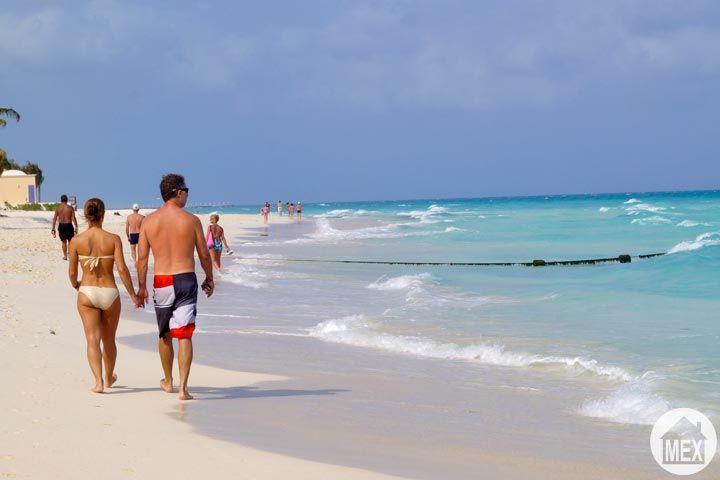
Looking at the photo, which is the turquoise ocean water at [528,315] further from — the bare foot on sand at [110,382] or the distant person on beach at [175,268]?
the bare foot on sand at [110,382]

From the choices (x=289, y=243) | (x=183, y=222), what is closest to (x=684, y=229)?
(x=289, y=243)

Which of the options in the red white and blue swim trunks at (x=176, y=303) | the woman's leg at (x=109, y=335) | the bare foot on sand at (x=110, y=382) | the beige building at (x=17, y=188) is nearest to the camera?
the red white and blue swim trunks at (x=176, y=303)

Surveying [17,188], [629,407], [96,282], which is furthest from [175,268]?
[17,188]

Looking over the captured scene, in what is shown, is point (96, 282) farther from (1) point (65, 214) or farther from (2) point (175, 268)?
(1) point (65, 214)

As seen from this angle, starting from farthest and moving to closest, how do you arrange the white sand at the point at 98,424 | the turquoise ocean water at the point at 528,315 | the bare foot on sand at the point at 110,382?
the turquoise ocean water at the point at 528,315
the bare foot on sand at the point at 110,382
the white sand at the point at 98,424

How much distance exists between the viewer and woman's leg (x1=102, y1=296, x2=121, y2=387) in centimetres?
657

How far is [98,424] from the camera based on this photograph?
5.51 meters

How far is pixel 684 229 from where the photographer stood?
1634 inches

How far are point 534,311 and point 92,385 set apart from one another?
26.3 ft

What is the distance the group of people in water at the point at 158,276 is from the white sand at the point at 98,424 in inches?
14.0

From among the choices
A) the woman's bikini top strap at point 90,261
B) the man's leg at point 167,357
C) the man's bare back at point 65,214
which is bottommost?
the man's leg at point 167,357
